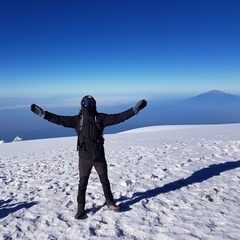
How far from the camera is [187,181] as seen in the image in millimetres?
7742

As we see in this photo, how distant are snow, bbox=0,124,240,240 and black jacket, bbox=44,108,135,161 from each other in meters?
1.55

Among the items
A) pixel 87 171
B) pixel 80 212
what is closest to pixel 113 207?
pixel 80 212

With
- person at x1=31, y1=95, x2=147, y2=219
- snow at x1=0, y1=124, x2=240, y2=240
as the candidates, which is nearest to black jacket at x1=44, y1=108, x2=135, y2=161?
person at x1=31, y1=95, x2=147, y2=219

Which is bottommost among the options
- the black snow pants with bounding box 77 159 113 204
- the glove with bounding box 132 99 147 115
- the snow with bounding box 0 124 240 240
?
the snow with bounding box 0 124 240 240

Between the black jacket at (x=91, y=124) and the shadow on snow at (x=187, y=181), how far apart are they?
5.73ft

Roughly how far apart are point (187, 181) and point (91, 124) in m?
4.38

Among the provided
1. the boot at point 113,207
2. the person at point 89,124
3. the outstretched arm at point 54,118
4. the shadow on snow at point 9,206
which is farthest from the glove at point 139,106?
the shadow on snow at point 9,206

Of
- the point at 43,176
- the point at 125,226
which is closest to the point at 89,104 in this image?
the point at 125,226

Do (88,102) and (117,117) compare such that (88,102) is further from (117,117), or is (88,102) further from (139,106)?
(139,106)

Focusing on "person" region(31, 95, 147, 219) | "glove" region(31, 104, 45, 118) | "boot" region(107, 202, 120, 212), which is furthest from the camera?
"boot" region(107, 202, 120, 212)

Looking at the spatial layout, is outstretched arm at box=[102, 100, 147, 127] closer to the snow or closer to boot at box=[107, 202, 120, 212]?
boot at box=[107, 202, 120, 212]

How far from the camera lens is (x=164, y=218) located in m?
5.16

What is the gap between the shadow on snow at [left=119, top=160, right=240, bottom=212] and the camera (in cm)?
638

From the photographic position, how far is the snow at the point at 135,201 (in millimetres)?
4688
